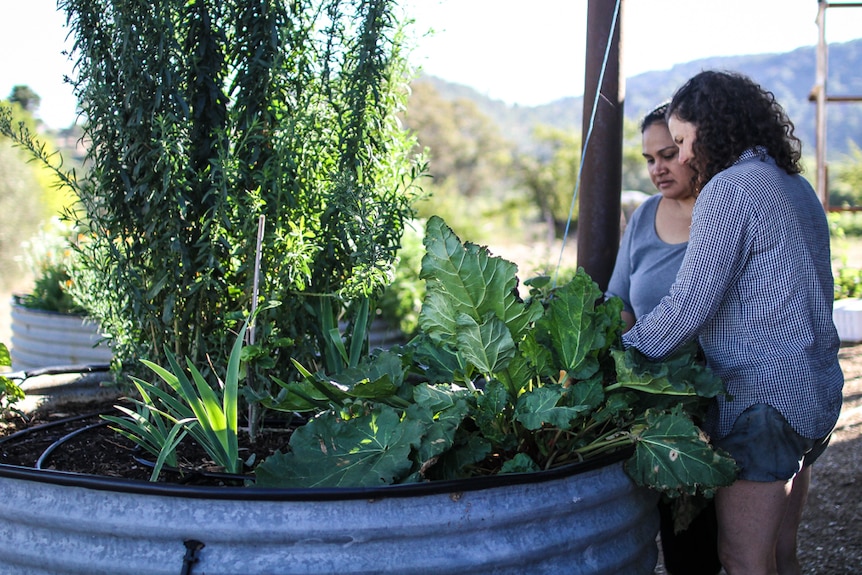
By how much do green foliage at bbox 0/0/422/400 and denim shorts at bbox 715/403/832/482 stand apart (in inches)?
38.2

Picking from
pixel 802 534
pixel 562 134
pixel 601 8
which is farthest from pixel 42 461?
pixel 562 134

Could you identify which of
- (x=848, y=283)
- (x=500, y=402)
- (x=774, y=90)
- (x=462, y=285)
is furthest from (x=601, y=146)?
(x=774, y=90)

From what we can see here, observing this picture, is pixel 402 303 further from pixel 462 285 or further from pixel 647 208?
pixel 462 285

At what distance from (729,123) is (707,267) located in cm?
41

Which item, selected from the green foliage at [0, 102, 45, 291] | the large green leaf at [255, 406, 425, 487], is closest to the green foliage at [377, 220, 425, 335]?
the large green leaf at [255, 406, 425, 487]

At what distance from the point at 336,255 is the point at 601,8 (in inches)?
45.2

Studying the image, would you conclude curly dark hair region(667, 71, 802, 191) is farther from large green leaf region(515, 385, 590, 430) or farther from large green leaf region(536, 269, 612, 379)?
large green leaf region(515, 385, 590, 430)

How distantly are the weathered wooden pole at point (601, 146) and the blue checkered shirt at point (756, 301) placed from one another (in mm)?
862

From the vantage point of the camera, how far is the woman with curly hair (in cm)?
182

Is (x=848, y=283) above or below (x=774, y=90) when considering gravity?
below

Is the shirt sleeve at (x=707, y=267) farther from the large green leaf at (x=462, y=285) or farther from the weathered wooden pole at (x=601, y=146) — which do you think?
the weathered wooden pole at (x=601, y=146)

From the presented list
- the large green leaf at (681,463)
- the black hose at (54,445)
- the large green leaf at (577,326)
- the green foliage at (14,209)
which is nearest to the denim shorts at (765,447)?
the large green leaf at (681,463)

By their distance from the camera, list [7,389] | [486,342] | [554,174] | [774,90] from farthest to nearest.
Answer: [774,90], [554,174], [7,389], [486,342]

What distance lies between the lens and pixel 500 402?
1650 millimetres
